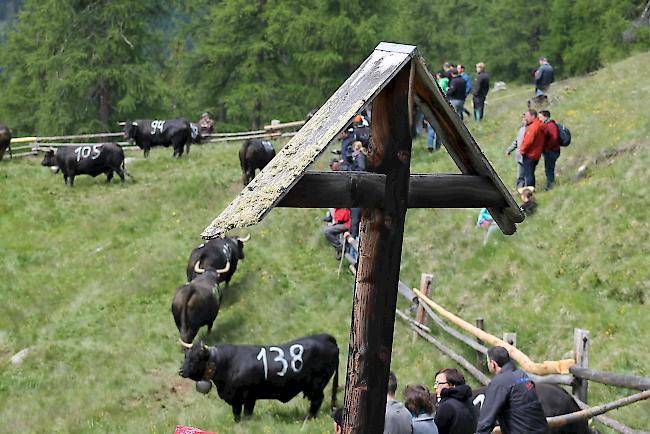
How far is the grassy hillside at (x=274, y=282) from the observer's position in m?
12.2

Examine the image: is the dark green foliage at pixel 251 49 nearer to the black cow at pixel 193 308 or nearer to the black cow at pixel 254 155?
the black cow at pixel 254 155

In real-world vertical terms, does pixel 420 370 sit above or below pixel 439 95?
below

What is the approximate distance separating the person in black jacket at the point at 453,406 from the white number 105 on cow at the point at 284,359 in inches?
157

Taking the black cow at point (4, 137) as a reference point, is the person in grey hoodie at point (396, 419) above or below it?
below

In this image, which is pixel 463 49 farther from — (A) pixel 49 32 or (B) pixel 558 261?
(B) pixel 558 261

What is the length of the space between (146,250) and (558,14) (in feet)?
106

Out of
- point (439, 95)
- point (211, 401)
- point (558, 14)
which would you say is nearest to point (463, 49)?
point (558, 14)

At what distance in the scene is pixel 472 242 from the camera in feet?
53.2

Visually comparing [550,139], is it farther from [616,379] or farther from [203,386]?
[203,386]

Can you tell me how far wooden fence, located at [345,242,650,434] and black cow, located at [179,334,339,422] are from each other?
2.15 m

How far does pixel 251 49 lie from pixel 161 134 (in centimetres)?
1430

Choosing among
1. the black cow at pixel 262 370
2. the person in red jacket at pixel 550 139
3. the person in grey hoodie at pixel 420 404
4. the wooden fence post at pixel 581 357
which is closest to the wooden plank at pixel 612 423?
the wooden fence post at pixel 581 357

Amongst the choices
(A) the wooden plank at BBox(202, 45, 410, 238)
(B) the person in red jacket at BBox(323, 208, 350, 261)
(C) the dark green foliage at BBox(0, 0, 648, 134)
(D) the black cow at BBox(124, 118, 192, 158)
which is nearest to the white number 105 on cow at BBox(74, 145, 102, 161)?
(D) the black cow at BBox(124, 118, 192, 158)

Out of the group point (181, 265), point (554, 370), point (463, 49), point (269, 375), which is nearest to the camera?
point (554, 370)
